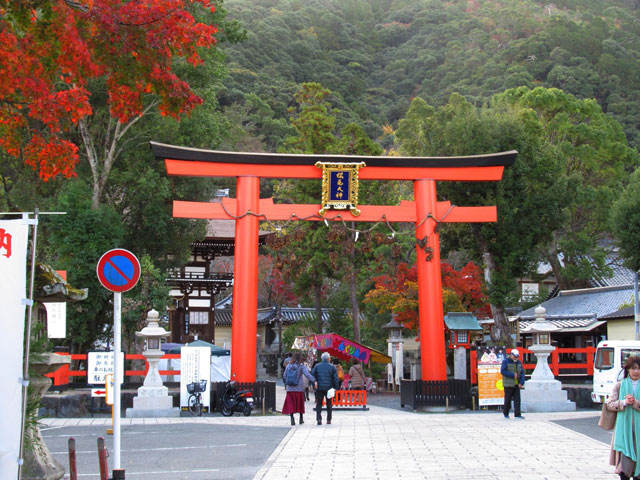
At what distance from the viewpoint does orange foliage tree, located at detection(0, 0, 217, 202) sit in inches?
299

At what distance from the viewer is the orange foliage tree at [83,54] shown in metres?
7.59

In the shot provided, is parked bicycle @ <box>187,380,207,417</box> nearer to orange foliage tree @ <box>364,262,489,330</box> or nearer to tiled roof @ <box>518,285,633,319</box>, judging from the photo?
orange foliage tree @ <box>364,262,489,330</box>

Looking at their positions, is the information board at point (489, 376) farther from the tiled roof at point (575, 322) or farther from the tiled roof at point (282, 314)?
the tiled roof at point (282, 314)

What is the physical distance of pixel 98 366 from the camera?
1809cm

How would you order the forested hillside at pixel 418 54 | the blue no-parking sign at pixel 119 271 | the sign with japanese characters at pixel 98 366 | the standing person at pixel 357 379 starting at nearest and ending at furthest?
the blue no-parking sign at pixel 119 271, the sign with japanese characters at pixel 98 366, the standing person at pixel 357 379, the forested hillside at pixel 418 54

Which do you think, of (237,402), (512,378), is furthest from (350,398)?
(512,378)

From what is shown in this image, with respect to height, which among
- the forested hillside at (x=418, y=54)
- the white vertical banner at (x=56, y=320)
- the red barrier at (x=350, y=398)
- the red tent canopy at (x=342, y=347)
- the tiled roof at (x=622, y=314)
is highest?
the forested hillside at (x=418, y=54)

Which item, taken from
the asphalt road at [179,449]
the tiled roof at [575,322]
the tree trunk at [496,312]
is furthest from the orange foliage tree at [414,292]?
the asphalt road at [179,449]

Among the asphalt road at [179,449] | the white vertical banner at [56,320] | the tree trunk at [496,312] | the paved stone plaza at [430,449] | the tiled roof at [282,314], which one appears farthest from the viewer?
the tiled roof at [282,314]

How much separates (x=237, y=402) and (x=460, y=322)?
27.2ft

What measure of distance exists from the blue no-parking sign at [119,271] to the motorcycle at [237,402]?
33.8 ft

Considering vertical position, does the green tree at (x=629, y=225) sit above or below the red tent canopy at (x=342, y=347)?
above

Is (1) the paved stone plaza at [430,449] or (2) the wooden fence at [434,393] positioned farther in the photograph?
(2) the wooden fence at [434,393]

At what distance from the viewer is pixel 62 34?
757cm
